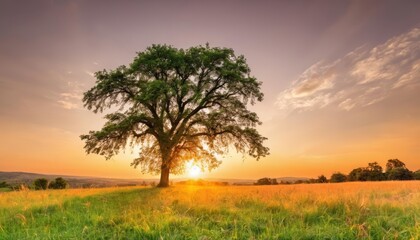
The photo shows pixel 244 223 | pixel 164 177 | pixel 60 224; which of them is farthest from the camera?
pixel 164 177

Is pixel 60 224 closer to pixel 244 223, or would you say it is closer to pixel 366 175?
pixel 244 223

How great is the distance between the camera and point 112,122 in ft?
90.4

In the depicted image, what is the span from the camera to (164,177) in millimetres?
28531

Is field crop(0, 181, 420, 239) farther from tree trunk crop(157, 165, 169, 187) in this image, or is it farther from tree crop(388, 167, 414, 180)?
tree crop(388, 167, 414, 180)

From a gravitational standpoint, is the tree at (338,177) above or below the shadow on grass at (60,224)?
above

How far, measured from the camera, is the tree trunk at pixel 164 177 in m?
28.3

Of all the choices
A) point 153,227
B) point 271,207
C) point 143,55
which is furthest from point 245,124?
point 153,227

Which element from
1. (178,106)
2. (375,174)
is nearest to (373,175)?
(375,174)

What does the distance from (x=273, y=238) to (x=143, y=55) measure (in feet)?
75.3

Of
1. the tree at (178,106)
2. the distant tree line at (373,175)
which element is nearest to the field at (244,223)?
the tree at (178,106)

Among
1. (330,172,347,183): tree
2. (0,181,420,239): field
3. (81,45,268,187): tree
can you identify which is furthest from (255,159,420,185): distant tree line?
(0,181,420,239): field

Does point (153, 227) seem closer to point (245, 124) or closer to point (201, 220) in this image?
point (201, 220)

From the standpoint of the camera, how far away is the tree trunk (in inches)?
1114

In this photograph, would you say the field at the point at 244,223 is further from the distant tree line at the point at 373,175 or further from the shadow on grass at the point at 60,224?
the distant tree line at the point at 373,175
